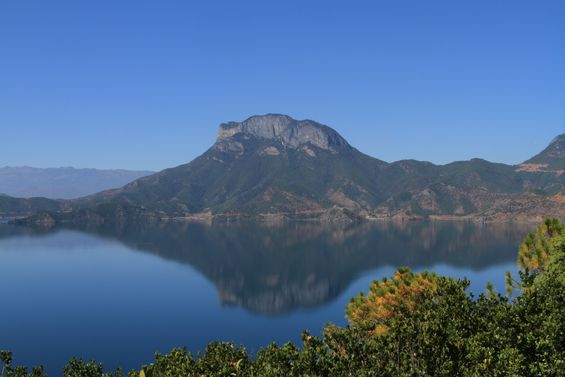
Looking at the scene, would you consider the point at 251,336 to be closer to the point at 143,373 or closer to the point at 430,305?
the point at 430,305

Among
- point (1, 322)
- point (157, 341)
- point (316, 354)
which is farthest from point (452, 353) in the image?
point (1, 322)

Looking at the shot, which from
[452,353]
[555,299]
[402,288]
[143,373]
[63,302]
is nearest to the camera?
[143,373]

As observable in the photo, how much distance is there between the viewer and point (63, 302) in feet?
565

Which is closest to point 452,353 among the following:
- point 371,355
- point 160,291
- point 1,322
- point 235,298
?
point 371,355

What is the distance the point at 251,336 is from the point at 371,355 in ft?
386

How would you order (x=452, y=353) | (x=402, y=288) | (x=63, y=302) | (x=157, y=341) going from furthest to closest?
(x=63, y=302) < (x=157, y=341) < (x=402, y=288) < (x=452, y=353)

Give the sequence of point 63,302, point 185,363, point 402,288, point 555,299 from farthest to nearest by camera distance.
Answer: point 63,302 → point 402,288 → point 555,299 → point 185,363

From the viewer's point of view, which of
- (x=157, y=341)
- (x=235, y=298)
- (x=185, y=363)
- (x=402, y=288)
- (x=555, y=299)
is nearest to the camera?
(x=185, y=363)

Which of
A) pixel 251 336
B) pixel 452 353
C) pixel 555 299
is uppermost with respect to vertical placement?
pixel 555 299

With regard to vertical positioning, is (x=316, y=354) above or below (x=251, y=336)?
above

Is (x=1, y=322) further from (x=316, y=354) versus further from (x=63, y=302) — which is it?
(x=316, y=354)

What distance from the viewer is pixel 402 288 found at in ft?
134

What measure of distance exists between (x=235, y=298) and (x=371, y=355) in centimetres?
17154

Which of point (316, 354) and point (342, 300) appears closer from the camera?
point (316, 354)
